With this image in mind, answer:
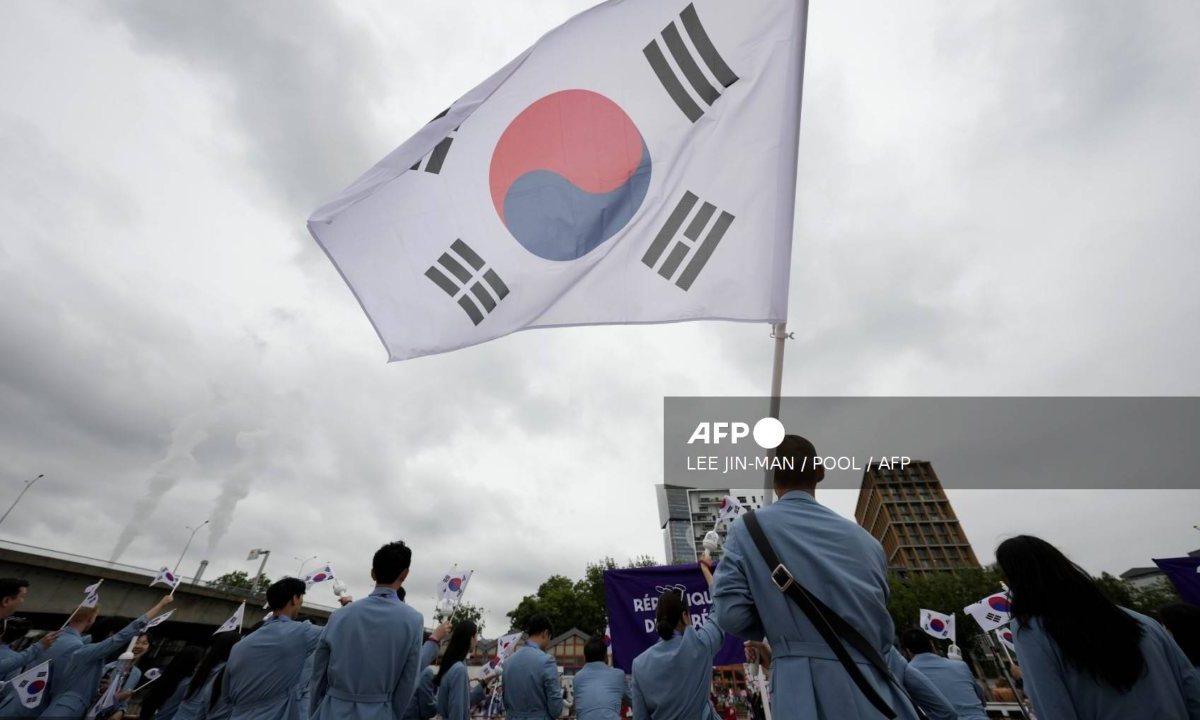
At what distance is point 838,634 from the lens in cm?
182

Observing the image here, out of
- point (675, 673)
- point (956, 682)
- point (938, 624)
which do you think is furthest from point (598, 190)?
point (938, 624)

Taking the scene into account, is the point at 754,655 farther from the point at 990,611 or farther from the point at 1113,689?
the point at 990,611

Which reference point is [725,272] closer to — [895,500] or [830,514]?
[830,514]

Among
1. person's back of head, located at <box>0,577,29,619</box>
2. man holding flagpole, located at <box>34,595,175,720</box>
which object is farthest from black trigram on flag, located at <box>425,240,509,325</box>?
person's back of head, located at <box>0,577,29,619</box>

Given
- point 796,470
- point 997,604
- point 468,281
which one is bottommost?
point 796,470

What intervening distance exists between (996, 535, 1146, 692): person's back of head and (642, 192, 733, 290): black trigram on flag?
2465mm

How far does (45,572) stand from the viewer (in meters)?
19.0

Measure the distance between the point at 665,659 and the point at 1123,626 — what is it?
8.69ft

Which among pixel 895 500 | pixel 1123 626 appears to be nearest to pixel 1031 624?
pixel 1123 626

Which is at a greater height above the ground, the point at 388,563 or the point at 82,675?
the point at 388,563

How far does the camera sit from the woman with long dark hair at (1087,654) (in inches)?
77.1

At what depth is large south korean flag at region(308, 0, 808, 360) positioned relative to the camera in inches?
155

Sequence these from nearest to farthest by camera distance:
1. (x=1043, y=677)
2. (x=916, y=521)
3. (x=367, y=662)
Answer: (x=1043, y=677)
(x=367, y=662)
(x=916, y=521)

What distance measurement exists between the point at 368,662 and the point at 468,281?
112 inches
